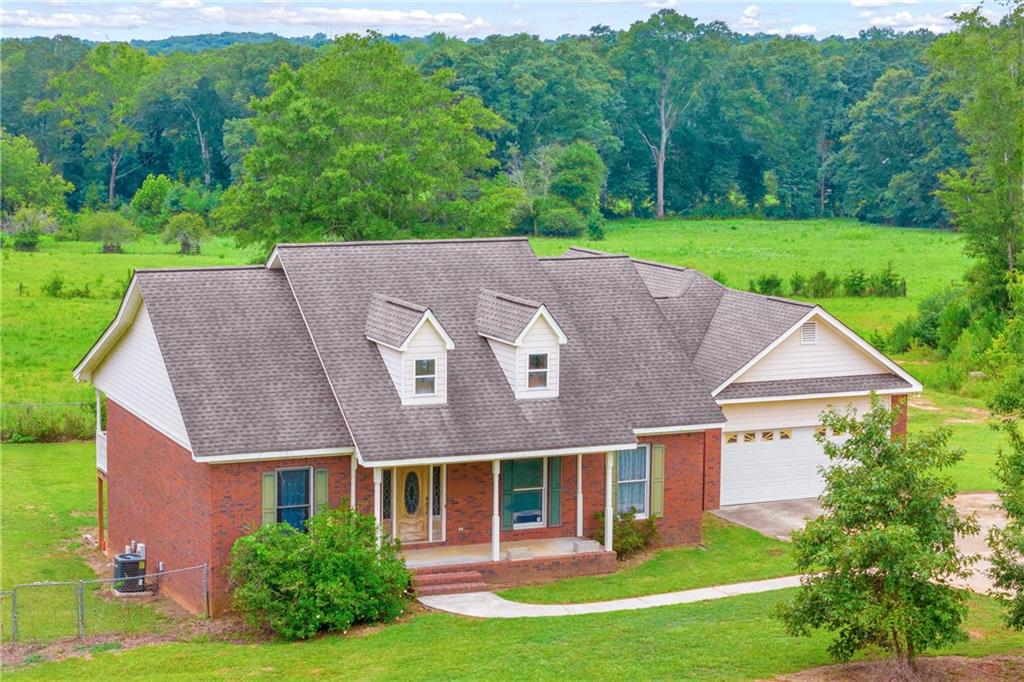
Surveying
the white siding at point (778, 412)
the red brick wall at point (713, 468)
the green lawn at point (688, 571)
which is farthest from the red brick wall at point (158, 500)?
the white siding at point (778, 412)

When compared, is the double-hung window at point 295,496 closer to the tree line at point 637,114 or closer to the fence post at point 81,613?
the fence post at point 81,613

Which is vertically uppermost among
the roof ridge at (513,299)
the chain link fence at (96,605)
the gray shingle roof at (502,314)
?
the roof ridge at (513,299)

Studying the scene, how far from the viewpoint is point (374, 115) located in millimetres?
55344

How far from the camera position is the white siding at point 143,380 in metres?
27.3

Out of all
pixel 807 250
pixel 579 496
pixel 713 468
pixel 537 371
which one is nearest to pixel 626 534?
pixel 579 496

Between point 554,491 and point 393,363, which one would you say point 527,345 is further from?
point 554,491

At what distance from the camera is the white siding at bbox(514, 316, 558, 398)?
92.7 ft

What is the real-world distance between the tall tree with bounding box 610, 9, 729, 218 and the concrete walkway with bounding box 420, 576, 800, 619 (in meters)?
84.9

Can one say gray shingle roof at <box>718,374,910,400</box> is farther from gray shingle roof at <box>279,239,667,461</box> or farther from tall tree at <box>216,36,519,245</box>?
tall tree at <box>216,36,519,245</box>

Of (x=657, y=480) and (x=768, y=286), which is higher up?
(x=768, y=286)

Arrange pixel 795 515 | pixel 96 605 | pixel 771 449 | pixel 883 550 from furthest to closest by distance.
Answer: pixel 771 449 → pixel 795 515 → pixel 96 605 → pixel 883 550

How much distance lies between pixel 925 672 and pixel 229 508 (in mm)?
11934

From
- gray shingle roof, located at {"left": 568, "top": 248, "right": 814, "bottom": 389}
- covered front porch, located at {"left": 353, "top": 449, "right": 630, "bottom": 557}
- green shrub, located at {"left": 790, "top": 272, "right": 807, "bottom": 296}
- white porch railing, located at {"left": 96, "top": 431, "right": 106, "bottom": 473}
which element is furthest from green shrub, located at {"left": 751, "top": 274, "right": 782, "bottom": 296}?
white porch railing, located at {"left": 96, "top": 431, "right": 106, "bottom": 473}

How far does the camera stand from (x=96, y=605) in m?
27.1
